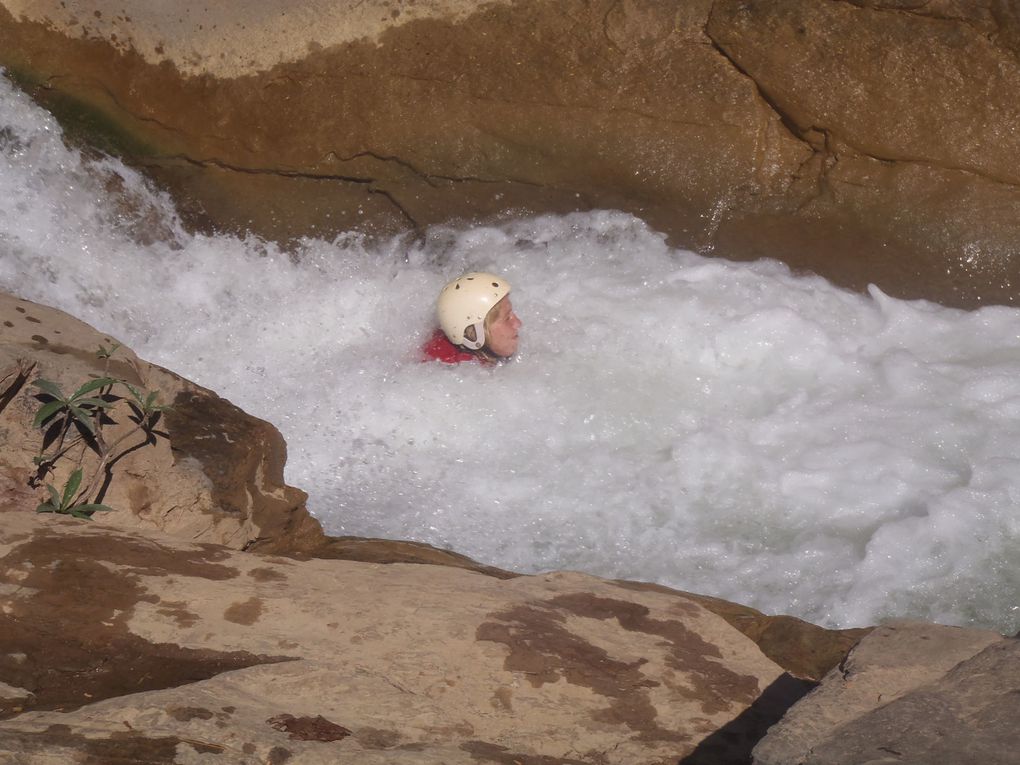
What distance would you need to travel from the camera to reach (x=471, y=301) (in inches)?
185

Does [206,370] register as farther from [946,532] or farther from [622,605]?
[946,532]

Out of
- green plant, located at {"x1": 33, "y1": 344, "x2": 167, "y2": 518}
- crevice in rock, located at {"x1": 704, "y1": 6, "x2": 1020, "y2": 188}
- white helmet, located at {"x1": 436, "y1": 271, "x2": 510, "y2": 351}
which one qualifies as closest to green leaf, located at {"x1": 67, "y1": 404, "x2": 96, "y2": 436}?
green plant, located at {"x1": 33, "y1": 344, "x2": 167, "y2": 518}

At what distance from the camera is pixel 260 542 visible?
3.36 m

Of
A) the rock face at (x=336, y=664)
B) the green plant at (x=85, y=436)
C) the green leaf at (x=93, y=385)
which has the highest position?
the green leaf at (x=93, y=385)

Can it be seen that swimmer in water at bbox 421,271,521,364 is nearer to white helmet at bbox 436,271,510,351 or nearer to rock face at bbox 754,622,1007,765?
white helmet at bbox 436,271,510,351

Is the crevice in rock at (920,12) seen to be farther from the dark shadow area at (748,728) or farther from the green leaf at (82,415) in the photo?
the green leaf at (82,415)

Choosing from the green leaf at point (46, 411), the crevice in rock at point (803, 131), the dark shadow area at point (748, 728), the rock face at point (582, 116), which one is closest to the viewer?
the dark shadow area at point (748, 728)

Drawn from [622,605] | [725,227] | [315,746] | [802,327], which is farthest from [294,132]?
[315,746]

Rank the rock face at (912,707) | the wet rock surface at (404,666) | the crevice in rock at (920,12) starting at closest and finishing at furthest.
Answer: the rock face at (912,707)
the wet rock surface at (404,666)
the crevice in rock at (920,12)

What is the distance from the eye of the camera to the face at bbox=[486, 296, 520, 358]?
187 inches

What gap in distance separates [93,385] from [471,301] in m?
1.94

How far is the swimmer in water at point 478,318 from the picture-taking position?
15.4ft

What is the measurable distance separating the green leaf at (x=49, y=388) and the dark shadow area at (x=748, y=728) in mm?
2005

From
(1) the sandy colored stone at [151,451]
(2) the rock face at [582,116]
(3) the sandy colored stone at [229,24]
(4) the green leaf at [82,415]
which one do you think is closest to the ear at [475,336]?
(2) the rock face at [582,116]
